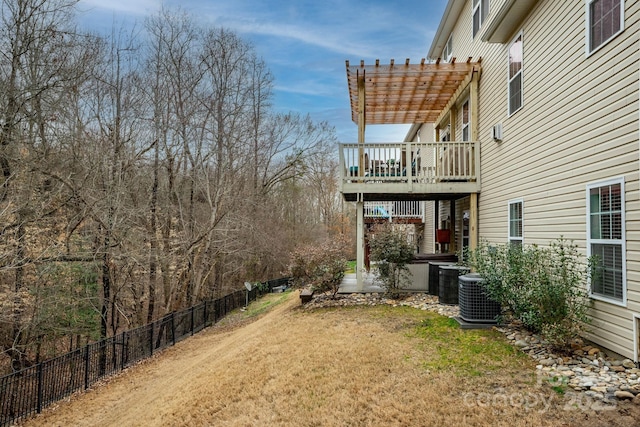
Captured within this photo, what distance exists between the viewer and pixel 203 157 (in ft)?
52.5

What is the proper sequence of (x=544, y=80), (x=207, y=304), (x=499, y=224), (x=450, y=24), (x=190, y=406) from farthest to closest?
(x=207, y=304) < (x=450, y=24) < (x=499, y=224) < (x=544, y=80) < (x=190, y=406)

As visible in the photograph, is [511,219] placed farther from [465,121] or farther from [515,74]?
[465,121]

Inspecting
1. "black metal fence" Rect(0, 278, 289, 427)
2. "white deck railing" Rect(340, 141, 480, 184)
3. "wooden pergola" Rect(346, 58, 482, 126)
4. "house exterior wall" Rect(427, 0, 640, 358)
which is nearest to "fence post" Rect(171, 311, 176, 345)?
"black metal fence" Rect(0, 278, 289, 427)

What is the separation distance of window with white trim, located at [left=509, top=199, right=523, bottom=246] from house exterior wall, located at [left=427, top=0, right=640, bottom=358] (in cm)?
16

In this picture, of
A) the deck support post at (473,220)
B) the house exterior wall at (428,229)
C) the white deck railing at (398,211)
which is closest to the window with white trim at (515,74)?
the deck support post at (473,220)

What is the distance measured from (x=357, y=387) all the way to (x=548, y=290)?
9.10ft

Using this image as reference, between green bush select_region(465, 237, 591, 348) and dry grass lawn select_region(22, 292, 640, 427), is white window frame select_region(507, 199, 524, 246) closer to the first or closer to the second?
green bush select_region(465, 237, 591, 348)

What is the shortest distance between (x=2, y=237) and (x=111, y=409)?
4477 mm

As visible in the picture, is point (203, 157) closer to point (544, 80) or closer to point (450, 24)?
point (450, 24)

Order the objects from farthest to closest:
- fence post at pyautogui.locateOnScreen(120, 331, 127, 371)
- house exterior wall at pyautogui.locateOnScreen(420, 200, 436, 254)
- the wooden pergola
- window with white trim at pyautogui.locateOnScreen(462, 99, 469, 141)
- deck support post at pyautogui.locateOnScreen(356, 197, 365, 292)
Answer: house exterior wall at pyautogui.locateOnScreen(420, 200, 436, 254) → window with white trim at pyautogui.locateOnScreen(462, 99, 469, 141) → fence post at pyautogui.locateOnScreen(120, 331, 127, 371) → deck support post at pyautogui.locateOnScreen(356, 197, 365, 292) → the wooden pergola

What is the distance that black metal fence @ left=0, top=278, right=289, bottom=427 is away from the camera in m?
7.55

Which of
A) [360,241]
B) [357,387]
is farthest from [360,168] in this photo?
[357,387]

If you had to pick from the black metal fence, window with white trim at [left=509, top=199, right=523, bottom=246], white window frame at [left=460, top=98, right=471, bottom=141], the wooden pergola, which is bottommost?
the black metal fence

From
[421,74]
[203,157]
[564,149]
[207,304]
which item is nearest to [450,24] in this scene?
[421,74]
